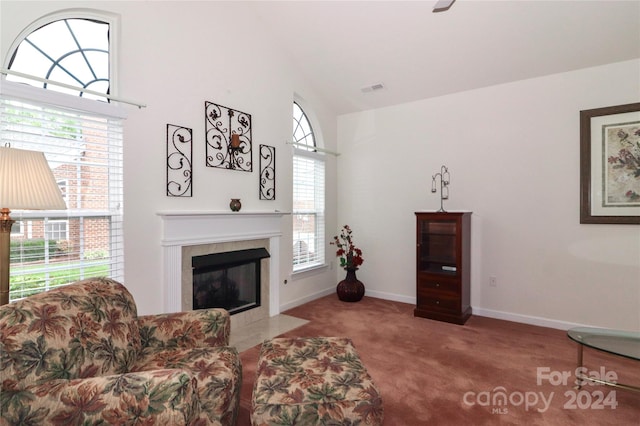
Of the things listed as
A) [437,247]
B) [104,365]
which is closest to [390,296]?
[437,247]

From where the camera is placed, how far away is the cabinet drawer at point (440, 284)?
145 inches

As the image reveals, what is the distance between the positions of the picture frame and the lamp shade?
4374 mm

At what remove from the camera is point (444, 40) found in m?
3.45

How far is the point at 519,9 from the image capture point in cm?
294

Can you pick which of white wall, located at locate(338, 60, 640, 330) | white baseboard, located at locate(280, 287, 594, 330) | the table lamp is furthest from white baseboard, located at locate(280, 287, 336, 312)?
the table lamp

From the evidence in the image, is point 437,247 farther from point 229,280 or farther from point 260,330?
point 229,280

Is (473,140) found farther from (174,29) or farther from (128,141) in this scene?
(128,141)

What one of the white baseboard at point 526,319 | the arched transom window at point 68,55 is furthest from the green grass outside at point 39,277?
the white baseboard at point 526,319

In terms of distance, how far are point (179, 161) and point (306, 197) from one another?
199cm

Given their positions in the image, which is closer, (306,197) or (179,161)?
(179,161)

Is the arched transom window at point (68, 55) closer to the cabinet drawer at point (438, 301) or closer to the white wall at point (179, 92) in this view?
the white wall at point (179, 92)

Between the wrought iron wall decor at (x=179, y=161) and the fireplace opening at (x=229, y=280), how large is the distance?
2.20 feet

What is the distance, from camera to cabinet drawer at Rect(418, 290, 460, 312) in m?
3.69

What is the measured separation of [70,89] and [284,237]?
259cm
